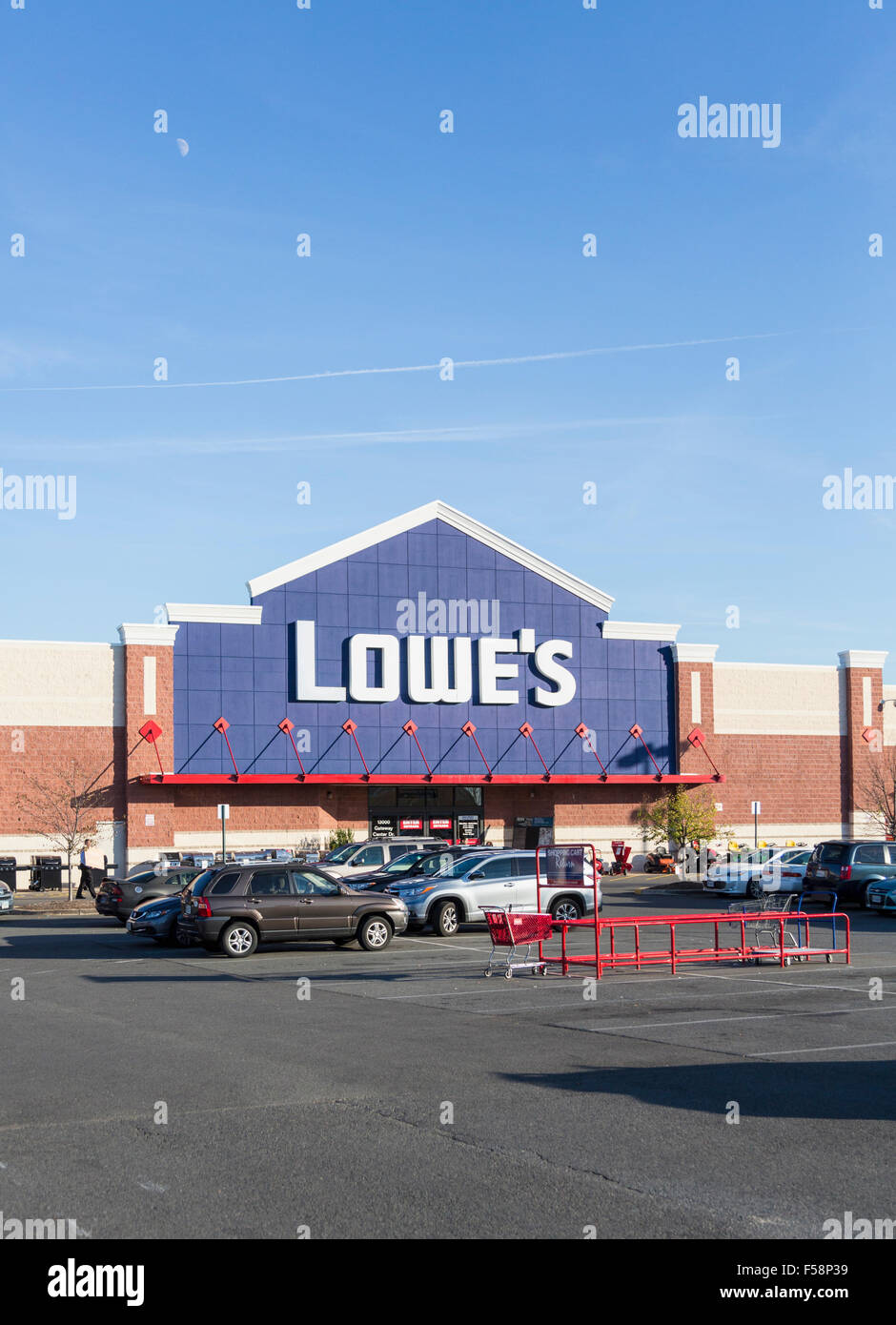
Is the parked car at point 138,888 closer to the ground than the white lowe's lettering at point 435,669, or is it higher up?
closer to the ground

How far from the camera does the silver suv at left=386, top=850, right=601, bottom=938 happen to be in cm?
2697

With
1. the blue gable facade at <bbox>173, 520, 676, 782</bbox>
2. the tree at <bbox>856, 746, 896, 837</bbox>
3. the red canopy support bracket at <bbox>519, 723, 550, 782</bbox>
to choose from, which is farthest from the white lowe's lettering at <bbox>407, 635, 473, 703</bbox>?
the tree at <bbox>856, 746, 896, 837</bbox>

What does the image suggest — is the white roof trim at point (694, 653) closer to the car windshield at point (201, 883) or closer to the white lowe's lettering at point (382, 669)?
the white lowe's lettering at point (382, 669)

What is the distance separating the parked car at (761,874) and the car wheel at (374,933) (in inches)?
562

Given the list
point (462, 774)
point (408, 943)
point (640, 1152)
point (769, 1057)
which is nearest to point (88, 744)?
point (462, 774)

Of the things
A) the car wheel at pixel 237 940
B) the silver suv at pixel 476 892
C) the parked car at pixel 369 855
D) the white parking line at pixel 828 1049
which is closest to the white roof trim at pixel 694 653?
the parked car at pixel 369 855

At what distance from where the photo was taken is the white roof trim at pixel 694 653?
183 feet

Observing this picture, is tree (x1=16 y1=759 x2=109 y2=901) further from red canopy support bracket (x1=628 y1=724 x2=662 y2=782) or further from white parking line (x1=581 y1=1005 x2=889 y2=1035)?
white parking line (x1=581 y1=1005 x2=889 y2=1035)

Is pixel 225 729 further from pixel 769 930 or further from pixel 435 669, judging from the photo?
pixel 769 930

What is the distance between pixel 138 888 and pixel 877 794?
37106 mm

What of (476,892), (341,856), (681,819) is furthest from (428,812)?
(476,892)

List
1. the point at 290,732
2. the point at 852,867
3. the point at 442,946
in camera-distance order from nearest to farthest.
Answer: the point at 442,946, the point at 852,867, the point at 290,732

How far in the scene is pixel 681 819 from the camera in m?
53.0
